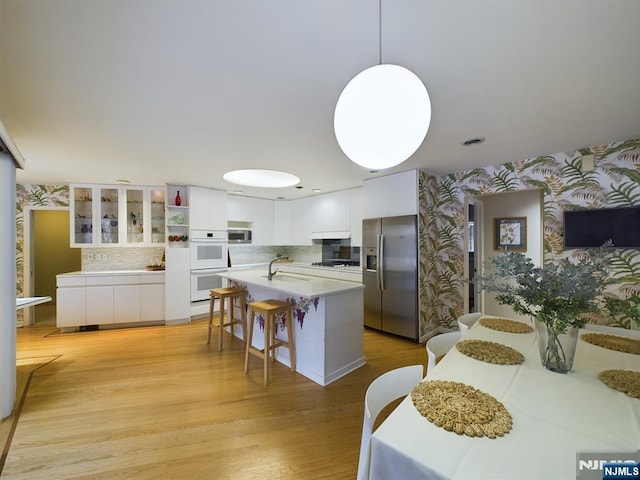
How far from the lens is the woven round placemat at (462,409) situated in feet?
2.60

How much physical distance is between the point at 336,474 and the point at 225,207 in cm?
431

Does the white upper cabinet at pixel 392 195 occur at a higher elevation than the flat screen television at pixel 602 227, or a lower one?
higher

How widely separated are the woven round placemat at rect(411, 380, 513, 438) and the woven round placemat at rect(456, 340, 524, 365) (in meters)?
0.36

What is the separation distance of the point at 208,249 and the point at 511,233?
17.0 ft

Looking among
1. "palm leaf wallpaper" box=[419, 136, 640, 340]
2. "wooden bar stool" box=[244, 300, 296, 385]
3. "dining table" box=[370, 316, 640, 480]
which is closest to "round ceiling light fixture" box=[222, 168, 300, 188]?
"wooden bar stool" box=[244, 300, 296, 385]

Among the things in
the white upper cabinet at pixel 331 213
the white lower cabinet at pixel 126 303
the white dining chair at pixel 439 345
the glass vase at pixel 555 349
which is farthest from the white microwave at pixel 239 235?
the glass vase at pixel 555 349

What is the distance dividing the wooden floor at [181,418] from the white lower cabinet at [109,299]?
0.80m

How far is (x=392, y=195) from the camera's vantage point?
366 centimetres

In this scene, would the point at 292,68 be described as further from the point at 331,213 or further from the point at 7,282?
the point at 331,213

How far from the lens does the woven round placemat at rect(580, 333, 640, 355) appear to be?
141cm

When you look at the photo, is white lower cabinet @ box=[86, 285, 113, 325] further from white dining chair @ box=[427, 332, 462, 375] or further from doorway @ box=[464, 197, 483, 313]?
doorway @ box=[464, 197, 483, 313]

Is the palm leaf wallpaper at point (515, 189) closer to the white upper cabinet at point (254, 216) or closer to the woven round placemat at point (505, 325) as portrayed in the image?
the woven round placemat at point (505, 325)

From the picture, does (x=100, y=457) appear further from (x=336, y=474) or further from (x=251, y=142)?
(x=251, y=142)

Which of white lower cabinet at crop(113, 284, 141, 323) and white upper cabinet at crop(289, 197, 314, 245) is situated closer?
white lower cabinet at crop(113, 284, 141, 323)
